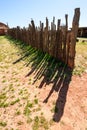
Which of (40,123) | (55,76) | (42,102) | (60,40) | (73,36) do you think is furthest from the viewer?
(60,40)

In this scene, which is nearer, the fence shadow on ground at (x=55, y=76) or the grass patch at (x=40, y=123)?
the grass patch at (x=40, y=123)

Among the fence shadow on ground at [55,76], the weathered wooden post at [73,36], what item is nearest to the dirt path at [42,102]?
the fence shadow on ground at [55,76]

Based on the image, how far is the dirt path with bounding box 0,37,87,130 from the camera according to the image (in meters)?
3.89

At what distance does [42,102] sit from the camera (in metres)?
4.73

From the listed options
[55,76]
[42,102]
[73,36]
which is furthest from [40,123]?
[73,36]

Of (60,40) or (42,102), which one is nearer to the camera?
(42,102)

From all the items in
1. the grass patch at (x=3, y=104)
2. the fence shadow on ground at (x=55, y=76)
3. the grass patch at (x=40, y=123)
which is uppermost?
the fence shadow on ground at (x=55, y=76)

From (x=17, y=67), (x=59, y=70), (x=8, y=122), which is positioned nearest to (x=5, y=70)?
(x=17, y=67)

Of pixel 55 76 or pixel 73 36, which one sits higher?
pixel 73 36

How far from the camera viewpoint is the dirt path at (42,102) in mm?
3891

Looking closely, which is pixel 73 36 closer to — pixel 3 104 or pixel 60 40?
pixel 60 40

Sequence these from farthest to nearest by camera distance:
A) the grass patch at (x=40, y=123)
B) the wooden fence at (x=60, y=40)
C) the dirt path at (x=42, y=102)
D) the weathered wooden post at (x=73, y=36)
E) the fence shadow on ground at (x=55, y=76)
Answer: the wooden fence at (x=60, y=40), the weathered wooden post at (x=73, y=36), the fence shadow on ground at (x=55, y=76), the dirt path at (x=42, y=102), the grass patch at (x=40, y=123)

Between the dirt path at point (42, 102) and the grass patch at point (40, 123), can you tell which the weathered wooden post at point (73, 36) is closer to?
the dirt path at point (42, 102)

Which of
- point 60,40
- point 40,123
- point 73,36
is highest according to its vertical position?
point 73,36
